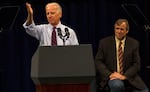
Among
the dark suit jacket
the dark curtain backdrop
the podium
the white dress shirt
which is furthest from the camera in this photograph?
the dark curtain backdrop

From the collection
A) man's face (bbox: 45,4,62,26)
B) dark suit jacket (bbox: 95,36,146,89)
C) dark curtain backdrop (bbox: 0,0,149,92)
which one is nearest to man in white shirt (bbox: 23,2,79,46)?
man's face (bbox: 45,4,62,26)

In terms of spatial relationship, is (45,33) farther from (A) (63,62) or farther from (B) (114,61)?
(A) (63,62)

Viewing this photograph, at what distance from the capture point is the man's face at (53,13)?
3256mm

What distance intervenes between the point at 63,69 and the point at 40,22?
8.60ft

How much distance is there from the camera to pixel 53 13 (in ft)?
10.7

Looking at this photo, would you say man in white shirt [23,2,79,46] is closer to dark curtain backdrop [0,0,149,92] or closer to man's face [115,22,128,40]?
man's face [115,22,128,40]

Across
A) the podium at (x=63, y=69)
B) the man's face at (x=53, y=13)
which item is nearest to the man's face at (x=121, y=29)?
the man's face at (x=53, y=13)

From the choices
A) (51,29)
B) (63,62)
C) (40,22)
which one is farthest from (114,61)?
(63,62)

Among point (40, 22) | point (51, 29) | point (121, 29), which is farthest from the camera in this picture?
point (40, 22)

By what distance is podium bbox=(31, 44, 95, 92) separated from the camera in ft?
7.74

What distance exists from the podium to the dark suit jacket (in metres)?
1.53

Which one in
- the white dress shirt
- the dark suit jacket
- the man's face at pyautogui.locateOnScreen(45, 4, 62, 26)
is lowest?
the dark suit jacket

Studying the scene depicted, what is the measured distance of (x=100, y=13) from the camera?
16.7 feet

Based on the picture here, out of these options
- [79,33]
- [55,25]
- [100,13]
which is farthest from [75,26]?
[55,25]
